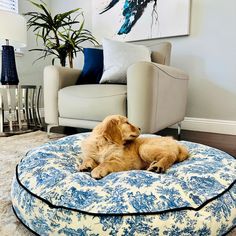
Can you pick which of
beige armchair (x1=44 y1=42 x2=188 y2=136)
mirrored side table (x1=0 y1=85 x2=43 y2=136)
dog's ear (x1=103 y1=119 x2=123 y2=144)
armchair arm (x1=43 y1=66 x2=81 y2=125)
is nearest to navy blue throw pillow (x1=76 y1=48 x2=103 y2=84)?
beige armchair (x1=44 y1=42 x2=188 y2=136)

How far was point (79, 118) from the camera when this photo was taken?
6.09 ft

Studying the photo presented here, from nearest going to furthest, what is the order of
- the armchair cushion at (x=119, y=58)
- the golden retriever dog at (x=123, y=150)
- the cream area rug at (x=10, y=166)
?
the cream area rug at (x=10, y=166), the golden retriever dog at (x=123, y=150), the armchair cushion at (x=119, y=58)

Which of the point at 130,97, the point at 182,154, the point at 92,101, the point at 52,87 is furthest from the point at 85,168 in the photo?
the point at 52,87

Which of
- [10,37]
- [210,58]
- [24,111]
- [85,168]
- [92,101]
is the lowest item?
[24,111]

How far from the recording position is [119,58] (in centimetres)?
197

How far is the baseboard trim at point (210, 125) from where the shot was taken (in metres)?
2.28

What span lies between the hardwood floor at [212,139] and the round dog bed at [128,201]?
104cm

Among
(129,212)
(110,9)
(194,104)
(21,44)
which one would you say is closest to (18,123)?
(21,44)

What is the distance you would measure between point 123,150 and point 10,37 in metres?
1.88

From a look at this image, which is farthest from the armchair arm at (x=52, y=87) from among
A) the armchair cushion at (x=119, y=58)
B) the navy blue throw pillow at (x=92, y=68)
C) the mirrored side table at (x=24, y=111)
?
the mirrored side table at (x=24, y=111)

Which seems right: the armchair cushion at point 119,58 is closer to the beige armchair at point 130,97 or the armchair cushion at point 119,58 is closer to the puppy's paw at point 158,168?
the beige armchair at point 130,97

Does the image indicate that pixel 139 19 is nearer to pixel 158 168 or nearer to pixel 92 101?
pixel 92 101

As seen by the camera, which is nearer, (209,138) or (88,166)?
(88,166)

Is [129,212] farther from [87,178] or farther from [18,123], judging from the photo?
[18,123]
